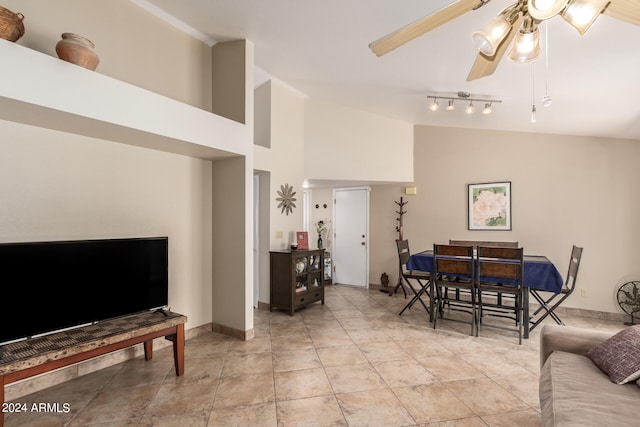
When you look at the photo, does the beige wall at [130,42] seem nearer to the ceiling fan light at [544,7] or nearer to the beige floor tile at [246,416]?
the beige floor tile at [246,416]

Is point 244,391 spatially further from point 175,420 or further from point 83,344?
point 83,344

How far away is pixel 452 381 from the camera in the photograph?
8.52ft

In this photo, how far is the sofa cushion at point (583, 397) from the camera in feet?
4.44

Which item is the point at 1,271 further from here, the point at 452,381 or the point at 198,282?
the point at 452,381

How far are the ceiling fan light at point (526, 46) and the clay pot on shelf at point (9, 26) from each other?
287 cm

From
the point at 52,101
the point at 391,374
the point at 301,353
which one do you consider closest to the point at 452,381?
the point at 391,374

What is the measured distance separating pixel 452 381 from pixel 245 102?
3.34 meters

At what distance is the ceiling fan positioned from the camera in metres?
1.32

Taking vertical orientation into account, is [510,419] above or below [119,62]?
below

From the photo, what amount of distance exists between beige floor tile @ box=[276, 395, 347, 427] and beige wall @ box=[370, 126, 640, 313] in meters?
3.77

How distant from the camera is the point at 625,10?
1363mm

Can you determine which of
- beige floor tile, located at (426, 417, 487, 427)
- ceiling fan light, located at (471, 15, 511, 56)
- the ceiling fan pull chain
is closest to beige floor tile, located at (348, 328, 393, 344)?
beige floor tile, located at (426, 417, 487, 427)

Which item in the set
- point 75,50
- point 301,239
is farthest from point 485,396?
point 75,50

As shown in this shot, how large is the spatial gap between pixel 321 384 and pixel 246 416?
0.66 metres
